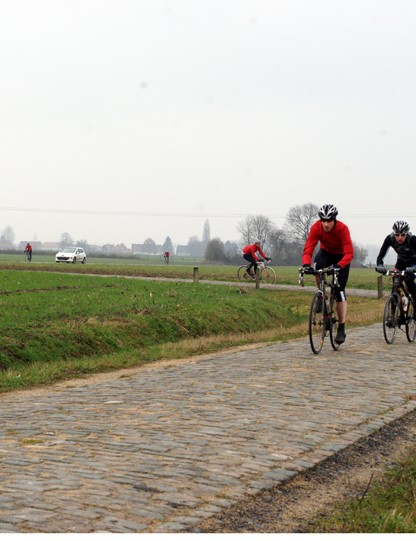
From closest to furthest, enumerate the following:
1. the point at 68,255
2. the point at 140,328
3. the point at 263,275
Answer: the point at 140,328
the point at 263,275
the point at 68,255

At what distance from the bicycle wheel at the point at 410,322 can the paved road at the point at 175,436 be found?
3.18 metres

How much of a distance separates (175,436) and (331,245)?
6964mm

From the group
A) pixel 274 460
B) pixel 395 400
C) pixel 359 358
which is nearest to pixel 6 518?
pixel 274 460

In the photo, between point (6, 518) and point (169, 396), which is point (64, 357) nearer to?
point (169, 396)

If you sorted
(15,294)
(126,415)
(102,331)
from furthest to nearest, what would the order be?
(15,294), (102,331), (126,415)

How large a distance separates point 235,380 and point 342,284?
12.1 ft

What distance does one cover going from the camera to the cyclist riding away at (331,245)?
12.7 meters

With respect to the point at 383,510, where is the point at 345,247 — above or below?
above

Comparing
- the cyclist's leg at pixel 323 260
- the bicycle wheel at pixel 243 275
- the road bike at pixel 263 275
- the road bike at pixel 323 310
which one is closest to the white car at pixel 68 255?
the bicycle wheel at pixel 243 275

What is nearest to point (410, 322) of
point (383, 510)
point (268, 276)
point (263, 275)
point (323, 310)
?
point (323, 310)

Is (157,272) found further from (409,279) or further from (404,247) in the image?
(404,247)

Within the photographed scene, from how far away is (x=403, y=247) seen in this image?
14.2 metres

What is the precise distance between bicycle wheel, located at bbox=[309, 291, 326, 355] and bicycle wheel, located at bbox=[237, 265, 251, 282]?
25194 millimetres

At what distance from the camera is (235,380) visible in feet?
34.2
